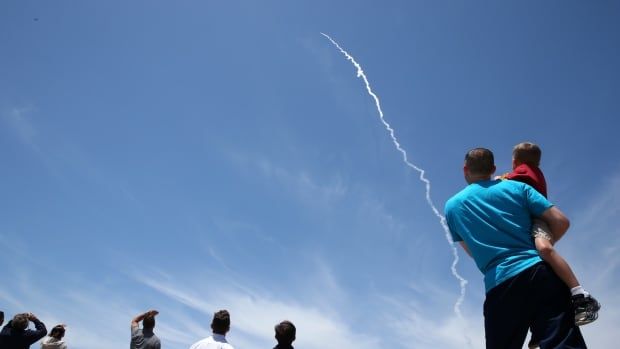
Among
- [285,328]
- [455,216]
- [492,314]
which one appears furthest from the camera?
[285,328]

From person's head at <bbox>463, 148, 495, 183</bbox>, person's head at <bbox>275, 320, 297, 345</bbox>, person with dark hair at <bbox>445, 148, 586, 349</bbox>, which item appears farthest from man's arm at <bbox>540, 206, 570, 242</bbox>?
person's head at <bbox>275, 320, 297, 345</bbox>

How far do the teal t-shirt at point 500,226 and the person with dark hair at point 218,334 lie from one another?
4.79 meters

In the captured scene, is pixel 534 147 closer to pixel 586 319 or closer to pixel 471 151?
pixel 471 151

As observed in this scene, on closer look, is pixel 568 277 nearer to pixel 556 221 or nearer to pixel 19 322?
pixel 556 221

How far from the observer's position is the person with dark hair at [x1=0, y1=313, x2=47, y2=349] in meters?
10.5

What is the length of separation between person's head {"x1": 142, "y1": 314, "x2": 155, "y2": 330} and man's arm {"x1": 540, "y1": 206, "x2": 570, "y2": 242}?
9.45 m

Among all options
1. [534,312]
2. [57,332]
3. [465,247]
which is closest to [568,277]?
[534,312]

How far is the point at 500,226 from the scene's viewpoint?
4.47 metres

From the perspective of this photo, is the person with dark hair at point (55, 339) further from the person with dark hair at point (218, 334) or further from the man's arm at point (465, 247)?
the man's arm at point (465, 247)

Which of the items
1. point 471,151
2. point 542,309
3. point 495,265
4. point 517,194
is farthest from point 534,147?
point 542,309

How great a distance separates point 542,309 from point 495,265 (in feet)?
1.88

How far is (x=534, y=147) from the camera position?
531 cm

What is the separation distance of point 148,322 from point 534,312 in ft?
30.7

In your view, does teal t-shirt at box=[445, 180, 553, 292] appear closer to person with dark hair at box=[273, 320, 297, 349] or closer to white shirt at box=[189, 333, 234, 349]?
person with dark hair at box=[273, 320, 297, 349]
